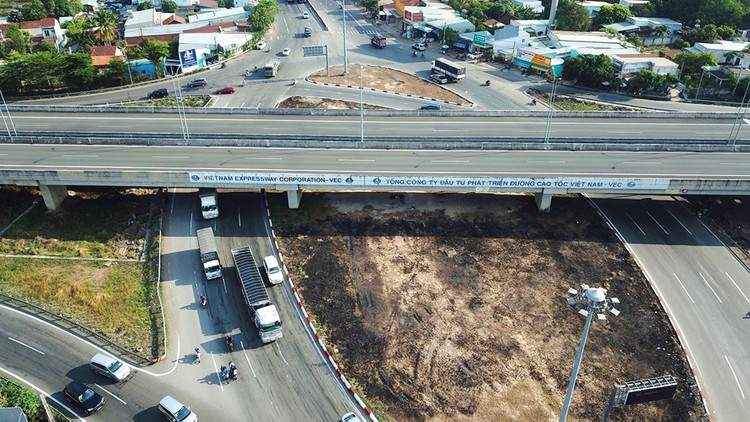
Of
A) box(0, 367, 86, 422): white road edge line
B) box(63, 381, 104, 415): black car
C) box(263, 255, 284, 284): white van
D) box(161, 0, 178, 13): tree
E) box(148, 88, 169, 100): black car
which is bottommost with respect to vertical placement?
box(0, 367, 86, 422): white road edge line

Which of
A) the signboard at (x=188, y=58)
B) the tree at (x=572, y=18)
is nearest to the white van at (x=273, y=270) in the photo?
the signboard at (x=188, y=58)

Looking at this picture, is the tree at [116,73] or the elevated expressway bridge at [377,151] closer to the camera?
the elevated expressway bridge at [377,151]

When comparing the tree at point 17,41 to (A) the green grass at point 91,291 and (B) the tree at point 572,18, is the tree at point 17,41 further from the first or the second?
(B) the tree at point 572,18

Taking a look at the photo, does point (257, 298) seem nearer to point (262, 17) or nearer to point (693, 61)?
point (693, 61)

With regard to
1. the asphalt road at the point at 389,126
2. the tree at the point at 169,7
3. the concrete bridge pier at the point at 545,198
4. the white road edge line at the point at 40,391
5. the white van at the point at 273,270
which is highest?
the tree at the point at 169,7

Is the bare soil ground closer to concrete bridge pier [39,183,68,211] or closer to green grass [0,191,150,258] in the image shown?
green grass [0,191,150,258]

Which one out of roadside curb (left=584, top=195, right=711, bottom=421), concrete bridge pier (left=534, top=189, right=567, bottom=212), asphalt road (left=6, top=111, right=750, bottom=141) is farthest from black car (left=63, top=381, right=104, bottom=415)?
concrete bridge pier (left=534, top=189, right=567, bottom=212)
